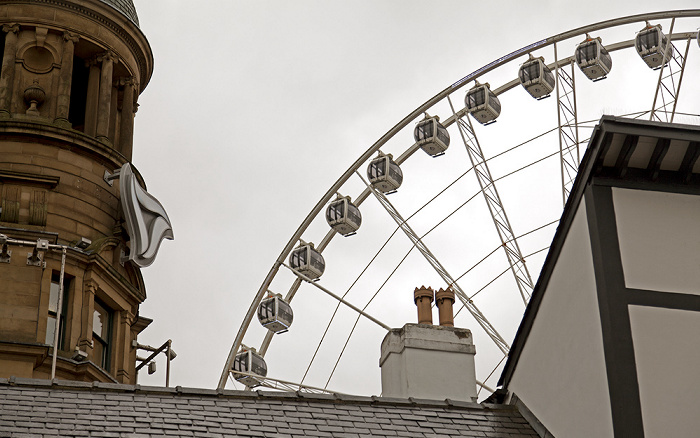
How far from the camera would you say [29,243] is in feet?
79.2

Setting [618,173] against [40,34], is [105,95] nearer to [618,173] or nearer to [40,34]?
[40,34]

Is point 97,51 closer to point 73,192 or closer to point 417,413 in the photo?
point 73,192

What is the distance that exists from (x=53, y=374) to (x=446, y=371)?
25.9ft

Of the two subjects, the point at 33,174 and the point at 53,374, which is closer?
the point at 53,374

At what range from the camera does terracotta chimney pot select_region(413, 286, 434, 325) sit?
17.9 m

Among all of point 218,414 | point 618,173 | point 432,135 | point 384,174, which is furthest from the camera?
point 432,135

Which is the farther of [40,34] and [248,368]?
[248,368]

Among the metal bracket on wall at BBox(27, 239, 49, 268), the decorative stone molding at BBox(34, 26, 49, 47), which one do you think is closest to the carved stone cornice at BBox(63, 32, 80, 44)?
the decorative stone molding at BBox(34, 26, 49, 47)

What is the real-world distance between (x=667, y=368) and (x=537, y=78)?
1902 cm

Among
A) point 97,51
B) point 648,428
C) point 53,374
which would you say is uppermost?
point 97,51

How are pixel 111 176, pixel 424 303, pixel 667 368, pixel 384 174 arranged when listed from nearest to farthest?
pixel 667 368 → pixel 424 303 → pixel 111 176 → pixel 384 174

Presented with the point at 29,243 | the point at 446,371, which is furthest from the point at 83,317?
the point at 446,371

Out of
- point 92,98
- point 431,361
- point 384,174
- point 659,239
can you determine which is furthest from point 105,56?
point 659,239

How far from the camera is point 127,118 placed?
28547 millimetres
